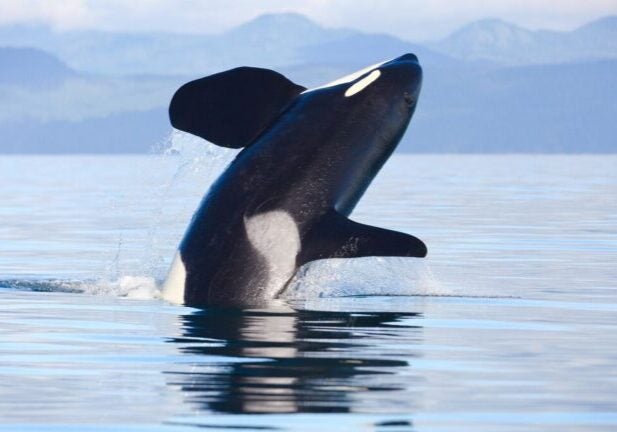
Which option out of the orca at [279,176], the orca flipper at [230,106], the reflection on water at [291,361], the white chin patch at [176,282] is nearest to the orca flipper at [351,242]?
the orca at [279,176]

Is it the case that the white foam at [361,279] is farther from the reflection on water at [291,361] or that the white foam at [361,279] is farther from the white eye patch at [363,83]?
the white eye patch at [363,83]

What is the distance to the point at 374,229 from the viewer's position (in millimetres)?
14719

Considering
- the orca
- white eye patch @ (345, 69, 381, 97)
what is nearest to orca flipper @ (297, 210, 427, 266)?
the orca

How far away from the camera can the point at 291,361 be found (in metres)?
11.9

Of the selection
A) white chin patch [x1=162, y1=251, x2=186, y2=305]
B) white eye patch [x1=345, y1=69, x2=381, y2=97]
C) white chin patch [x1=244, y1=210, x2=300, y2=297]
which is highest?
white eye patch [x1=345, y1=69, x2=381, y2=97]

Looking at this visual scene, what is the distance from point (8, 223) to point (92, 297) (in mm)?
16325

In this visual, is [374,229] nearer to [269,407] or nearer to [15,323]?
[15,323]

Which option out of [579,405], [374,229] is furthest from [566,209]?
[579,405]

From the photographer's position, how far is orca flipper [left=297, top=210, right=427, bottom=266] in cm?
1459

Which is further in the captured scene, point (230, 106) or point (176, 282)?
point (230, 106)

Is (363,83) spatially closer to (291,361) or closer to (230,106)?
(230,106)

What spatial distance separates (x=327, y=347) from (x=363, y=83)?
171 inches

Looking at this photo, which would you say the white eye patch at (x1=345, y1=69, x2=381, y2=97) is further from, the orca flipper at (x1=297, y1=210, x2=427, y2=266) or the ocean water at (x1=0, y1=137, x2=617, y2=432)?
the ocean water at (x1=0, y1=137, x2=617, y2=432)

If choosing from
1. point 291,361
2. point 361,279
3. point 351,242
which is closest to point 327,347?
point 291,361
